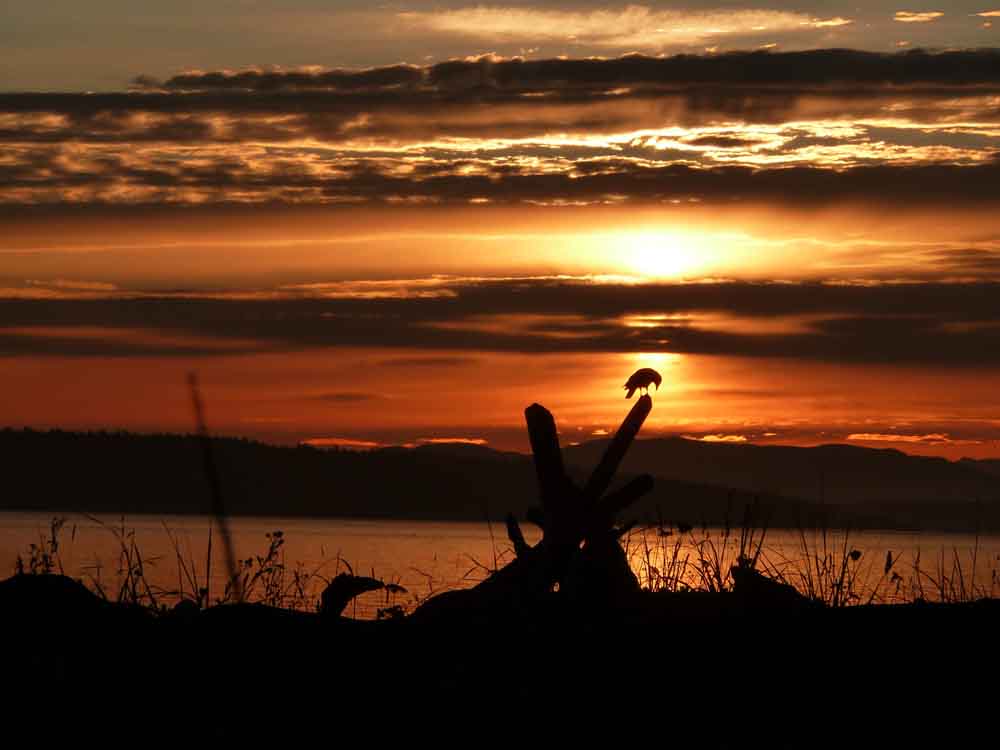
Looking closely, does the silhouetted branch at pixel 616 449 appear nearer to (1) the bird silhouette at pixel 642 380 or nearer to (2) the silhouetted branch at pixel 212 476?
(1) the bird silhouette at pixel 642 380

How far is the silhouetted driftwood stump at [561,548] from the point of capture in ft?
35.1

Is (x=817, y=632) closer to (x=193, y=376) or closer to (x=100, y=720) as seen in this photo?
(x=100, y=720)

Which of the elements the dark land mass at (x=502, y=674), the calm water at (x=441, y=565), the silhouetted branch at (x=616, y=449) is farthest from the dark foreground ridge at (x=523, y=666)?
the calm water at (x=441, y=565)

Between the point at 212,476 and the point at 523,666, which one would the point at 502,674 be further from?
the point at 212,476

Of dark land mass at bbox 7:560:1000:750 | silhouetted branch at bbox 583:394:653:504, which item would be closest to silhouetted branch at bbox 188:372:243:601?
dark land mass at bbox 7:560:1000:750

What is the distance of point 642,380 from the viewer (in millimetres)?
11664

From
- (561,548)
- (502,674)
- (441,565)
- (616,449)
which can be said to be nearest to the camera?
(502,674)

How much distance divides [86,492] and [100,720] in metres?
90.5

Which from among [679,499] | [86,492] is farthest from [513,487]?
[86,492]

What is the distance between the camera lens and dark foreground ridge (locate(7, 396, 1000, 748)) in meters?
9.53

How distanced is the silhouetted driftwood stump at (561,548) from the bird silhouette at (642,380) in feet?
0.35

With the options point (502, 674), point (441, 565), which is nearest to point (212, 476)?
point (502, 674)

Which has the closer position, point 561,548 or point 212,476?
Answer: point 212,476

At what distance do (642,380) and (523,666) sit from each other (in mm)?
2735
